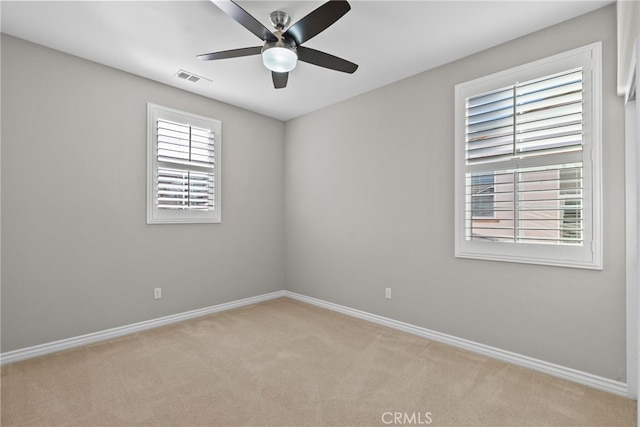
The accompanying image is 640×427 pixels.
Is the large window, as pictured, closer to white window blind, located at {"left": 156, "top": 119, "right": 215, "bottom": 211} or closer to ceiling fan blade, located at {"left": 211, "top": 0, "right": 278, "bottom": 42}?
ceiling fan blade, located at {"left": 211, "top": 0, "right": 278, "bottom": 42}

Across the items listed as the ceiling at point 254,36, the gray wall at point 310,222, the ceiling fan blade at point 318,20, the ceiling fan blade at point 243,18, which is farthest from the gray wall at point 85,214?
the ceiling fan blade at point 318,20

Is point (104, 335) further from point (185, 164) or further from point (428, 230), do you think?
point (428, 230)

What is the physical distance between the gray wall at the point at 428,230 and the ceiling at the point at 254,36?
0.26 m

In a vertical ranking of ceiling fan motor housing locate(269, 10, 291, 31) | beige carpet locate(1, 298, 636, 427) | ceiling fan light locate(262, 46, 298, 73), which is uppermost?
ceiling fan motor housing locate(269, 10, 291, 31)

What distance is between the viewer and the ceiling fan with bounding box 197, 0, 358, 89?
1819 mm

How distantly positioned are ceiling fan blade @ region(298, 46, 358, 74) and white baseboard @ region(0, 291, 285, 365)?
3041 mm

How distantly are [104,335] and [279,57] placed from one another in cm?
303

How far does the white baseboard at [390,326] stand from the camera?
7.30 feet

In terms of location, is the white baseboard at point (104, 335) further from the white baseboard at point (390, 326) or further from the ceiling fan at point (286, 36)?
the ceiling fan at point (286, 36)

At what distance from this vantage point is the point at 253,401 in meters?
2.04

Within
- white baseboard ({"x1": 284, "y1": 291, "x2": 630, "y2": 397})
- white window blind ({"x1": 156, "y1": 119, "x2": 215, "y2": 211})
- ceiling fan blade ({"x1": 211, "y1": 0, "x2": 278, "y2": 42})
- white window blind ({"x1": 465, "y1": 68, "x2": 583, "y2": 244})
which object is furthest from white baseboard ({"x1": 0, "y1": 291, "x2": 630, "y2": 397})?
ceiling fan blade ({"x1": 211, "y1": 0, "x2": 278, "y2": 42})

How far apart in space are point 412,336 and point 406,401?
115 centimetres

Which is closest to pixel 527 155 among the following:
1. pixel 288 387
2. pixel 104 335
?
pixel 288 387

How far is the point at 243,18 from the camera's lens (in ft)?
6.29
